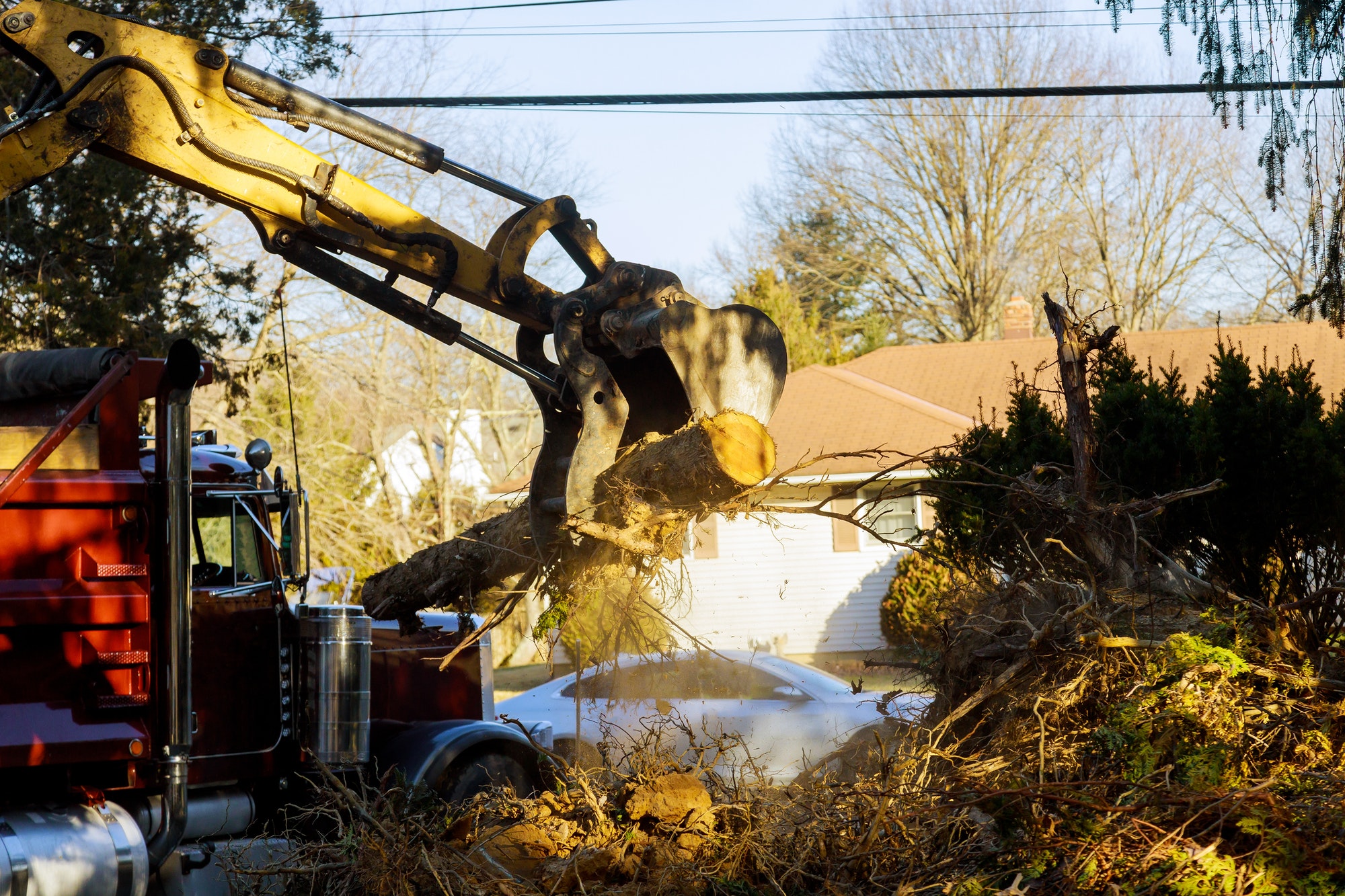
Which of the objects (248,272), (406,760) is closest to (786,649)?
(248,272)

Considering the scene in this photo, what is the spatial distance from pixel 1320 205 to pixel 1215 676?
237cm

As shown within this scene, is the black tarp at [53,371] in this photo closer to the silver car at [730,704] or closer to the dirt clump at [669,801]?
the dirt clump at [669,801]

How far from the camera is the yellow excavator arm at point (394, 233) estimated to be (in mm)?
5309

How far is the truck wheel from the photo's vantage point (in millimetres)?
7371

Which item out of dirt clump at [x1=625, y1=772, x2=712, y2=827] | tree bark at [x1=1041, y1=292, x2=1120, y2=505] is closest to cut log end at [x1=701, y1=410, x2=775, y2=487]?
dirt clump at [x1=625, y1=772, x2=712, y2=827]

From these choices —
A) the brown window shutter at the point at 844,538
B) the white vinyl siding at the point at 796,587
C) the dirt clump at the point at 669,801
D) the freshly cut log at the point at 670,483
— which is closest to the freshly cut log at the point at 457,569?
the freshly cut log at the point at 670,483

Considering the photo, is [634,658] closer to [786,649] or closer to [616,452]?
[616,452]

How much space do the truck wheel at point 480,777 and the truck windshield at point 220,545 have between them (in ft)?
5.49

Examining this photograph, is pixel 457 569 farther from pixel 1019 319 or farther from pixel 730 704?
pixel 1019 319

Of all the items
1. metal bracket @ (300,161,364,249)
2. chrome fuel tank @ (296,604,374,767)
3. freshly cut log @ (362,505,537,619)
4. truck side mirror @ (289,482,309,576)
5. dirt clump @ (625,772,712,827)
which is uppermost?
metal bracket @ (300,161,364,249)

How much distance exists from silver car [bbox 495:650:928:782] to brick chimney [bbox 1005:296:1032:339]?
56.7 feet

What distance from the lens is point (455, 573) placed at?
704 cm

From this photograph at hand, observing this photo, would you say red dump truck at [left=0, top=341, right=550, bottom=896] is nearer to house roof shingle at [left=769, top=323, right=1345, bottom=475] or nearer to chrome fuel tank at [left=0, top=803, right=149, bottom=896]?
chrome fuel tank at [left=0, top=803, right=149, bottom=896]

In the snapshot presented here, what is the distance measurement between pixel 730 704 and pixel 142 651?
4974 millimetres
